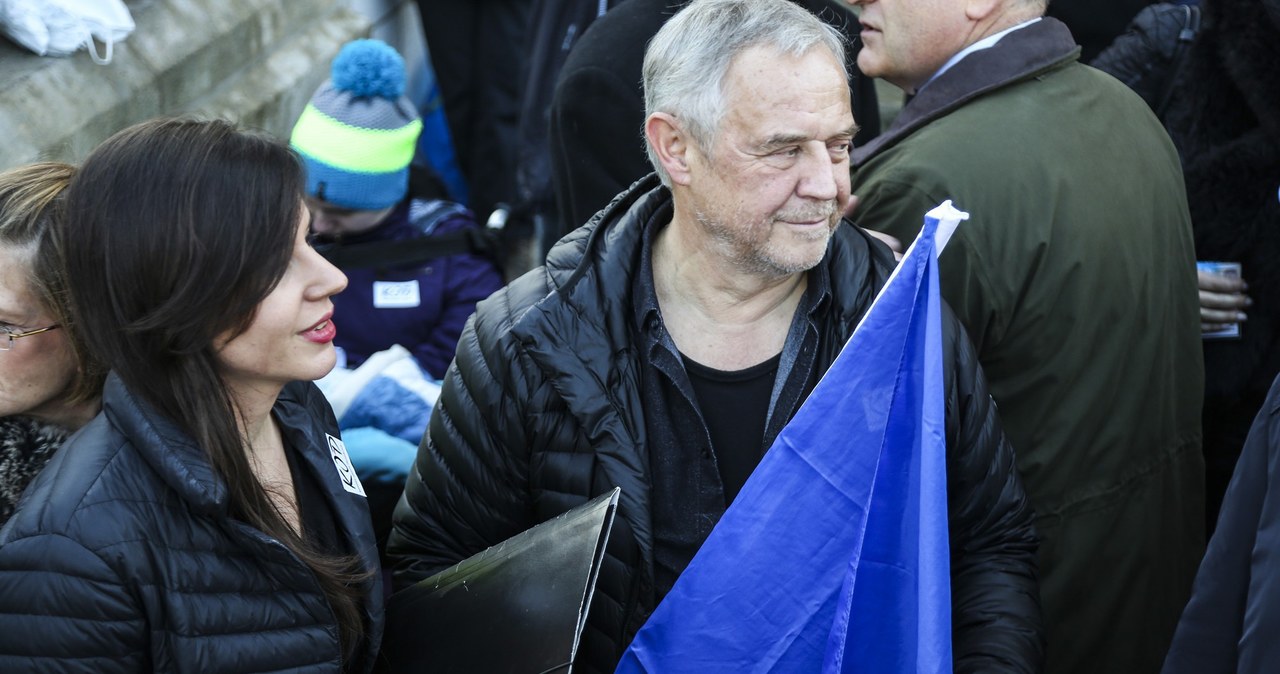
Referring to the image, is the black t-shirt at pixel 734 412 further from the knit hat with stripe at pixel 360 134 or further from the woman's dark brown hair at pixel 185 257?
the knit hat with stripe at pixel 360 134

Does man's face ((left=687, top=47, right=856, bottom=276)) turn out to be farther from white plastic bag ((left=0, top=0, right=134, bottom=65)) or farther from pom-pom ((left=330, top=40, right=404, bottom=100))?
white plastic bag ((left=0, top=0, right=134, bottom=65))

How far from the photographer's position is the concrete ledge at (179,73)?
409 cm

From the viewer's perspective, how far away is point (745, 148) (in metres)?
→ 2.42

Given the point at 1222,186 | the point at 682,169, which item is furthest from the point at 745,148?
the point at 1222,186

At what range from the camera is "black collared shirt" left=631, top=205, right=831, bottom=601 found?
2.42 meters

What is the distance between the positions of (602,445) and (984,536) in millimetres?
710

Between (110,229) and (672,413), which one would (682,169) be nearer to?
(672,413)

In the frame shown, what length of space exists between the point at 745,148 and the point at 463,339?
2.08 ft

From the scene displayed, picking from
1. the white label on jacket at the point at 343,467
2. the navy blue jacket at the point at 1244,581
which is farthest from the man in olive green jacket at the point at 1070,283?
the white label on jacket at the point at 343,467

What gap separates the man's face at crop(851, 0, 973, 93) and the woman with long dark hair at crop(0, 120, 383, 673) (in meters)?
1.48

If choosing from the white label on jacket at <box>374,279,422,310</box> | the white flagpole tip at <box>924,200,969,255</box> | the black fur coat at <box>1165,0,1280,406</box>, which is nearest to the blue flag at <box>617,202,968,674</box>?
the white flagpole tip at <box>924,200,969,255</box>

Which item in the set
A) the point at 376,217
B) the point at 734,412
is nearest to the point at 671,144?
the point at 734,412

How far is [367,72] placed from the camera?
4.06 metres

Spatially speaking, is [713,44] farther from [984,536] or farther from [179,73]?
[179,73]
